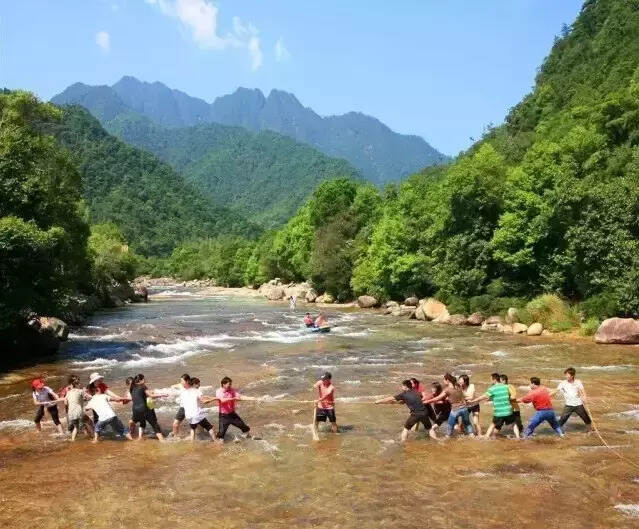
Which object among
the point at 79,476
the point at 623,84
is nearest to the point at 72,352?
the point at 79,476

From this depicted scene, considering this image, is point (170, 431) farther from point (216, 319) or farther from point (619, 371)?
point (216, 319)

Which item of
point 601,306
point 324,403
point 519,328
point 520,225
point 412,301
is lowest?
point 519,328

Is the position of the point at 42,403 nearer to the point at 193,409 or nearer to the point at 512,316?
the point at 193,409

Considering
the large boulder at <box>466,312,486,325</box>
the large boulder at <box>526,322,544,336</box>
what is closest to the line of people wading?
the large boulder at <box>526,322,544,336</box>

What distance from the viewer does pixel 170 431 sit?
56.3ft

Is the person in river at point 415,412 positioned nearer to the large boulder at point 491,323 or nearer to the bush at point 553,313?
the bush at point 553,313

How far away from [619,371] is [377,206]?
58.8 m

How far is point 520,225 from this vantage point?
1816 inches

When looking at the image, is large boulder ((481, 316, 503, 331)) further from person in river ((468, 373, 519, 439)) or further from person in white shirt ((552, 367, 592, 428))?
person in river ((468, 373, 519, 439))

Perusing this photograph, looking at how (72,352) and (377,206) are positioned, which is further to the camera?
(377,206)

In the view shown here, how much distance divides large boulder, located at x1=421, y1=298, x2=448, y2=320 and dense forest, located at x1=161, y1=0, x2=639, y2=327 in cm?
114

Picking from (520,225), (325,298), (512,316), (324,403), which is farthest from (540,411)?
(325,298)

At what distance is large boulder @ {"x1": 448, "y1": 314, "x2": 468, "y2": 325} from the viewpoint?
153ft

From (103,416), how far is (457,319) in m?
34.8
